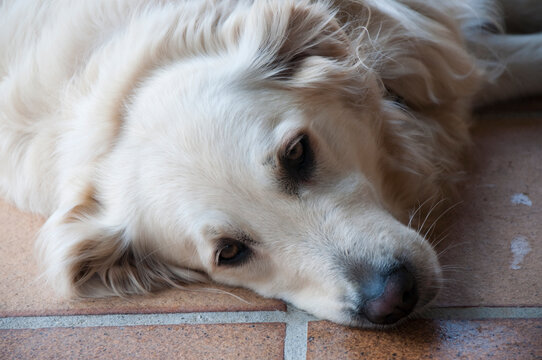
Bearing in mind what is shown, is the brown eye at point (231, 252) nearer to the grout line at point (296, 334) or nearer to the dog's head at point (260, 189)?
the dog's head at point (260, 189)

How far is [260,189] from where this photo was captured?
141 centimetres

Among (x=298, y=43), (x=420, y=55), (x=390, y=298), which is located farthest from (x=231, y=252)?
(x=420, y=55)

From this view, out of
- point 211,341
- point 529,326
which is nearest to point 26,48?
point 211,341

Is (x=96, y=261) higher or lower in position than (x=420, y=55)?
lower

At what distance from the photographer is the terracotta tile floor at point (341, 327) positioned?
1.31 metres

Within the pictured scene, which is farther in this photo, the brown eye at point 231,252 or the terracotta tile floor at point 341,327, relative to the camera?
the brown eye at point 231,252

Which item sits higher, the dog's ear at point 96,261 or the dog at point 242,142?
the dog at point 242,142

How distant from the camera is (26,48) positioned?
1949 millimetres

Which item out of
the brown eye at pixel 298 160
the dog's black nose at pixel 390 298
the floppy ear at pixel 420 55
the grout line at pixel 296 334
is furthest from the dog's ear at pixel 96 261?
the floppy ear at pixel 420 55

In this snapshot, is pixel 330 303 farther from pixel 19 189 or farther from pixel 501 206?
pixel 19 189

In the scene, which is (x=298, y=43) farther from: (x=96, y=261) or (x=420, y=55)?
(x=96, y=261)

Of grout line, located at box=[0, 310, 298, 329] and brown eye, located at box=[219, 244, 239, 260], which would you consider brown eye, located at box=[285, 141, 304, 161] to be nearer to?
brown eye, located at box=[219, 244, 239, 260]

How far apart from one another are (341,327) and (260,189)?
0.36m

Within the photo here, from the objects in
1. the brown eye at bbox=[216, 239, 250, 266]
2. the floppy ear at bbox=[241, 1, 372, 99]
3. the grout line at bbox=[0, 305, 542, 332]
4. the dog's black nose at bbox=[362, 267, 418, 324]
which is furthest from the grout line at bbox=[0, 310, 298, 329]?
the floppy ear at bbox=[241, 1, 372, 99]
